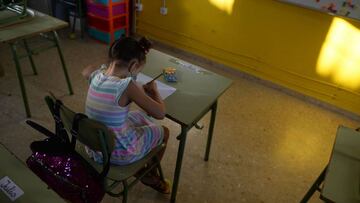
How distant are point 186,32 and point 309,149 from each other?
176 centimetres

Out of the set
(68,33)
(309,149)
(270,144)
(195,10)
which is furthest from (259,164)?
(68,33)

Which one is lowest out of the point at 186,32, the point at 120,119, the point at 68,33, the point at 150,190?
the point at 150,190

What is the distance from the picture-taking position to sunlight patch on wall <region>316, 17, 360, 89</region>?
2.53 m

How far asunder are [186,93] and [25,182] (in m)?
0.85

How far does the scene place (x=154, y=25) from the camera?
3619 millimetres

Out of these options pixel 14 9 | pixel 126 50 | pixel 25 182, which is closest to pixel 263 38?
pixel 126 50

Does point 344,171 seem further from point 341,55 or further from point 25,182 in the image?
point 341,55

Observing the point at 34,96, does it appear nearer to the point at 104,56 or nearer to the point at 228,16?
the point at 104,56

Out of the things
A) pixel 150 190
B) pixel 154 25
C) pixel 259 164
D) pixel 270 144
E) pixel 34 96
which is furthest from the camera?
pixel 154 25

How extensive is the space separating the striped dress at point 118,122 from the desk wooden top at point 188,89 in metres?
0.17

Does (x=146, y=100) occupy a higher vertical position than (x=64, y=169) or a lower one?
higher

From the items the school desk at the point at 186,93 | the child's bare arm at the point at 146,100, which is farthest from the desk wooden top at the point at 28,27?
the child's bare arm at the point at 146,100

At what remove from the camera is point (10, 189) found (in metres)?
1.10

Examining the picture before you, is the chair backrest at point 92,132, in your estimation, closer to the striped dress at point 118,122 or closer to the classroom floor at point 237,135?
the striped dress at point 118,122
